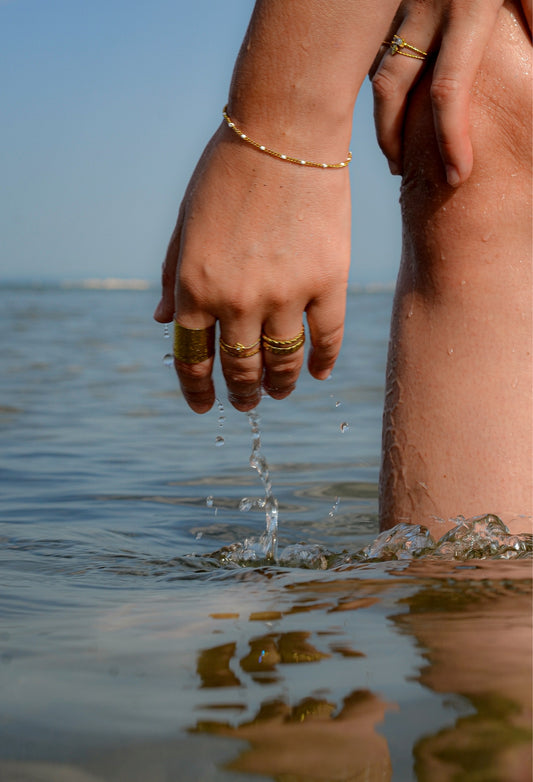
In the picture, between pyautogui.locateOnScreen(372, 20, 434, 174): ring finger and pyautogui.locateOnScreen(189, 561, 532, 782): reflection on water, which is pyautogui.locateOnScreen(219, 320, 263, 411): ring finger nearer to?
pyautogui.locateOnScreen(189, 561, 532, 782): reflection on water

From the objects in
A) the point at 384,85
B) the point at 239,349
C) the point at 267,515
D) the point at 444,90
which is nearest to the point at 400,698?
the point at 239,349

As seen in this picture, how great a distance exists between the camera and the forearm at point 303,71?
146cm

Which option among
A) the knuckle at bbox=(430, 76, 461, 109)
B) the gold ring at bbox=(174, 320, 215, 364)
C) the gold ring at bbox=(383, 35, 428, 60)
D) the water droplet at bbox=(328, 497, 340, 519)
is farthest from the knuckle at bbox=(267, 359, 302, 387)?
the water droplet at bbox=(328, 497, 340, 519)

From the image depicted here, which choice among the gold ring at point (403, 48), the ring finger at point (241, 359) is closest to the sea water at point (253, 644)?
the ring finger at point (241, 359)

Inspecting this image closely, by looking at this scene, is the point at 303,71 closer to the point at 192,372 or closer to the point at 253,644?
the point at 192,372

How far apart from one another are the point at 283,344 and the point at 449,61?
619 millimetres

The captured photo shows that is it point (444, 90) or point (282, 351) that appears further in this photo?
point (444, 90)

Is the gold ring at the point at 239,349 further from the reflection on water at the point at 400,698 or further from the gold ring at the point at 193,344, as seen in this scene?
the reflection on water at the point at 400,698

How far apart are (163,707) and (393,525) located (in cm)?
102

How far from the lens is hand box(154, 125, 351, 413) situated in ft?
4.86

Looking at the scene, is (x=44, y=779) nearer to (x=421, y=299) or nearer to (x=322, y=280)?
(x=322, y=280)

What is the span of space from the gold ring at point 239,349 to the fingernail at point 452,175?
50 centimetres

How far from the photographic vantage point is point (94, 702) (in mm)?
996

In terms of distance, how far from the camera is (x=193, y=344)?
161 centimetres
